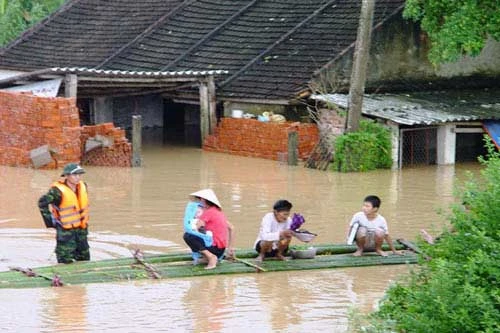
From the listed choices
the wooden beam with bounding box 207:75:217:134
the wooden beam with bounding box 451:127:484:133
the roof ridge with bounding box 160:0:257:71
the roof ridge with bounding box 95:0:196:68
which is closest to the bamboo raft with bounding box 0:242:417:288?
the wooden beam with bounding box 451:127:484:133

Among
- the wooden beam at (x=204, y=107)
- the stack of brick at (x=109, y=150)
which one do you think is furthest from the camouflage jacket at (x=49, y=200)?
the wooden beam at (x=204, y=107)

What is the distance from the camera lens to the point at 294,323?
13227 millimetres

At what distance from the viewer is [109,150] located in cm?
2581

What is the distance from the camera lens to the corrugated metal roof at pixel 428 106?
25.7 m

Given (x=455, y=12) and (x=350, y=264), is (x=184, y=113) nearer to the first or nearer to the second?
(x=455, y=12)

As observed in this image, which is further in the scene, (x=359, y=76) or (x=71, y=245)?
(x=359, y=76)

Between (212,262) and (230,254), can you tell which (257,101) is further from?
(212,262)

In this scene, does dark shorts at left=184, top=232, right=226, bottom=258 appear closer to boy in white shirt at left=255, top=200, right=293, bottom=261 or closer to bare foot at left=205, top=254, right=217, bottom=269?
bare foot at left=205, top=254, right=217, bottom=269

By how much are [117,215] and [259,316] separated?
6985 millimetres

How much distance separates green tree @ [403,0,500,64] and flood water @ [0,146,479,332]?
259 centimetres

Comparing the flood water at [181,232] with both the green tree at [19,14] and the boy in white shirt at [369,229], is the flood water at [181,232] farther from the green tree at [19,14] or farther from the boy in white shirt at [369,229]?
the green tree at [19,14]

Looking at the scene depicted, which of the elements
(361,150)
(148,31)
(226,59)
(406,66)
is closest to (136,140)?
(361,150)

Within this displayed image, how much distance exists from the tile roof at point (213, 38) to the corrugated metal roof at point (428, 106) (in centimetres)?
144

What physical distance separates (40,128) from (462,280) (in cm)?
1644
